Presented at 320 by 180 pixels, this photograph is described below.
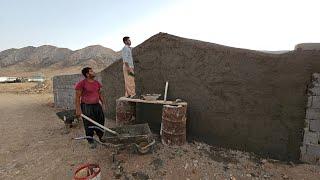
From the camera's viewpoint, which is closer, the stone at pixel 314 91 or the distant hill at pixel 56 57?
the stone at pixel 314 91

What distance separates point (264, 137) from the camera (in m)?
5.08

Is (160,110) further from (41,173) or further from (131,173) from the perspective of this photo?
(41,173)

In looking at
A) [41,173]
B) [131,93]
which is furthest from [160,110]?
[41,173]

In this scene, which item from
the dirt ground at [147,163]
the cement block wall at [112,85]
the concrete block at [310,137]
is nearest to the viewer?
the dirt ground at [147,163]

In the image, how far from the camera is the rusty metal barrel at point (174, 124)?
5.27 m

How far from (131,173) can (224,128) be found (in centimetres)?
224

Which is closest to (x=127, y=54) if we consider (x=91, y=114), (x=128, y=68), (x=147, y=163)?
(x=128, y=68)

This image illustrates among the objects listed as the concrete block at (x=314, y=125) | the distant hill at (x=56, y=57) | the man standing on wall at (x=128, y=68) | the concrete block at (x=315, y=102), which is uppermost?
Answer: the distant hill at (x=56, y=57)

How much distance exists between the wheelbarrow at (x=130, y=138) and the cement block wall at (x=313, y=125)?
278 centimetres

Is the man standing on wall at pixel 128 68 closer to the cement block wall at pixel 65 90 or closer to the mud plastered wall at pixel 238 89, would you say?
the mud plastered wall at pixel 238 89

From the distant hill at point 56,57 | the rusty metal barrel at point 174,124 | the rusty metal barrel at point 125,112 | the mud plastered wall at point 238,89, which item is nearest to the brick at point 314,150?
the mud plastered wall at point 238,89

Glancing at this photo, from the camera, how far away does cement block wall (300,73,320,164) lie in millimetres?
4539

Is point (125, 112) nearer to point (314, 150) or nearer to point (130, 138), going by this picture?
point (130, 138)

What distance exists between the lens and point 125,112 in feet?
20.5
